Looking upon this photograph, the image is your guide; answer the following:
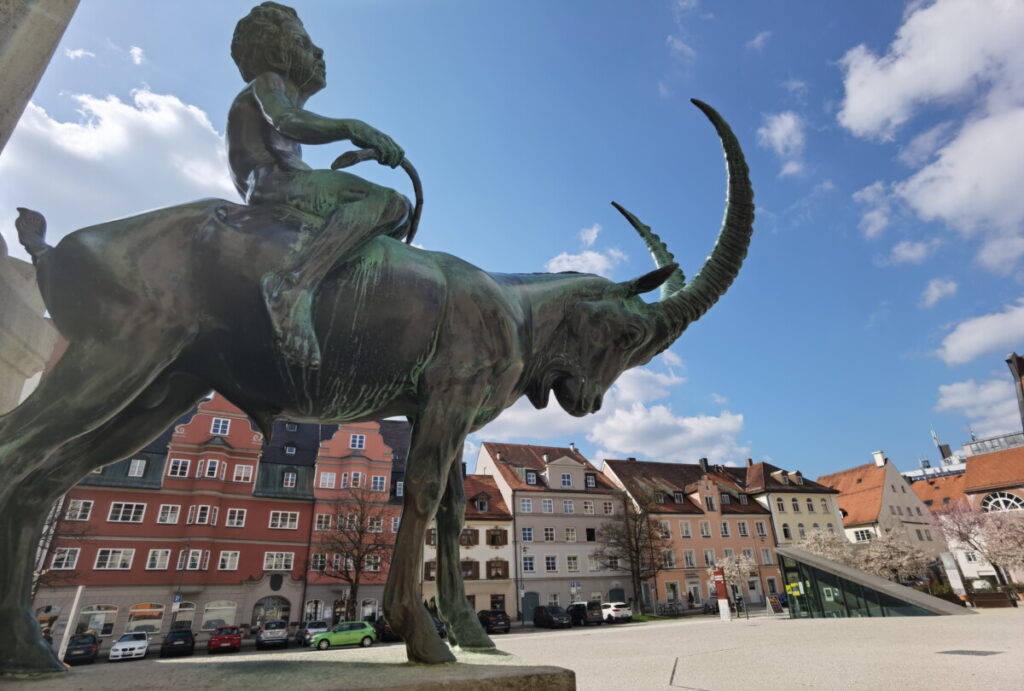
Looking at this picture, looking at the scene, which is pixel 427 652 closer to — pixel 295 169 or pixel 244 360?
pixel 244 360

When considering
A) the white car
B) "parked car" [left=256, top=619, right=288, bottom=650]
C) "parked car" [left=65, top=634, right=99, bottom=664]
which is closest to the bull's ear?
"parked car" [left=65, top=634, right=99, bottom=664]

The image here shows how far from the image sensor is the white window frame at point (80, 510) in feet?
105

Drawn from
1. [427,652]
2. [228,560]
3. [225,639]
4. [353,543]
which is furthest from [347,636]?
[427,652]

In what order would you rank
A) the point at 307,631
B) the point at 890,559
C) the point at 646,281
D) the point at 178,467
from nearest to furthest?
the point at 646,281
the point at 307,631
the point at 178,467
the point at 890,559

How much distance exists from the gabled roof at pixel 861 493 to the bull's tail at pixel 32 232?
248 feet

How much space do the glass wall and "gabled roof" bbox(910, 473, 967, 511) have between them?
182 ft

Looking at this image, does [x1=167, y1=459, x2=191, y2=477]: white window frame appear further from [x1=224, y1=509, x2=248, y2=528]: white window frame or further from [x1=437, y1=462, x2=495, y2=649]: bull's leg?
[x1=437, y1=462, x2=495, y2=649]: bull's leg

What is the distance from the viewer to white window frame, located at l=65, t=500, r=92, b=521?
32.1 meters

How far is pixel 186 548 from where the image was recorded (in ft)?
112

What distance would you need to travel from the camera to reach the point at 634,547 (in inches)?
1913

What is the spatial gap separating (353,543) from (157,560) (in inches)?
427

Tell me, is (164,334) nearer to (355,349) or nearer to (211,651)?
(355,349)

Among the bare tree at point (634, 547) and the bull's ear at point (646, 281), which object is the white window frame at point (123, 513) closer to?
the bare tree at point (634, 547)

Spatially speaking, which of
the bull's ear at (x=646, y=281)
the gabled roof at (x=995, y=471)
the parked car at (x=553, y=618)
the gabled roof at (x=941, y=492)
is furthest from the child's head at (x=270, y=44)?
the gabled roof at (x=941, y=492)
